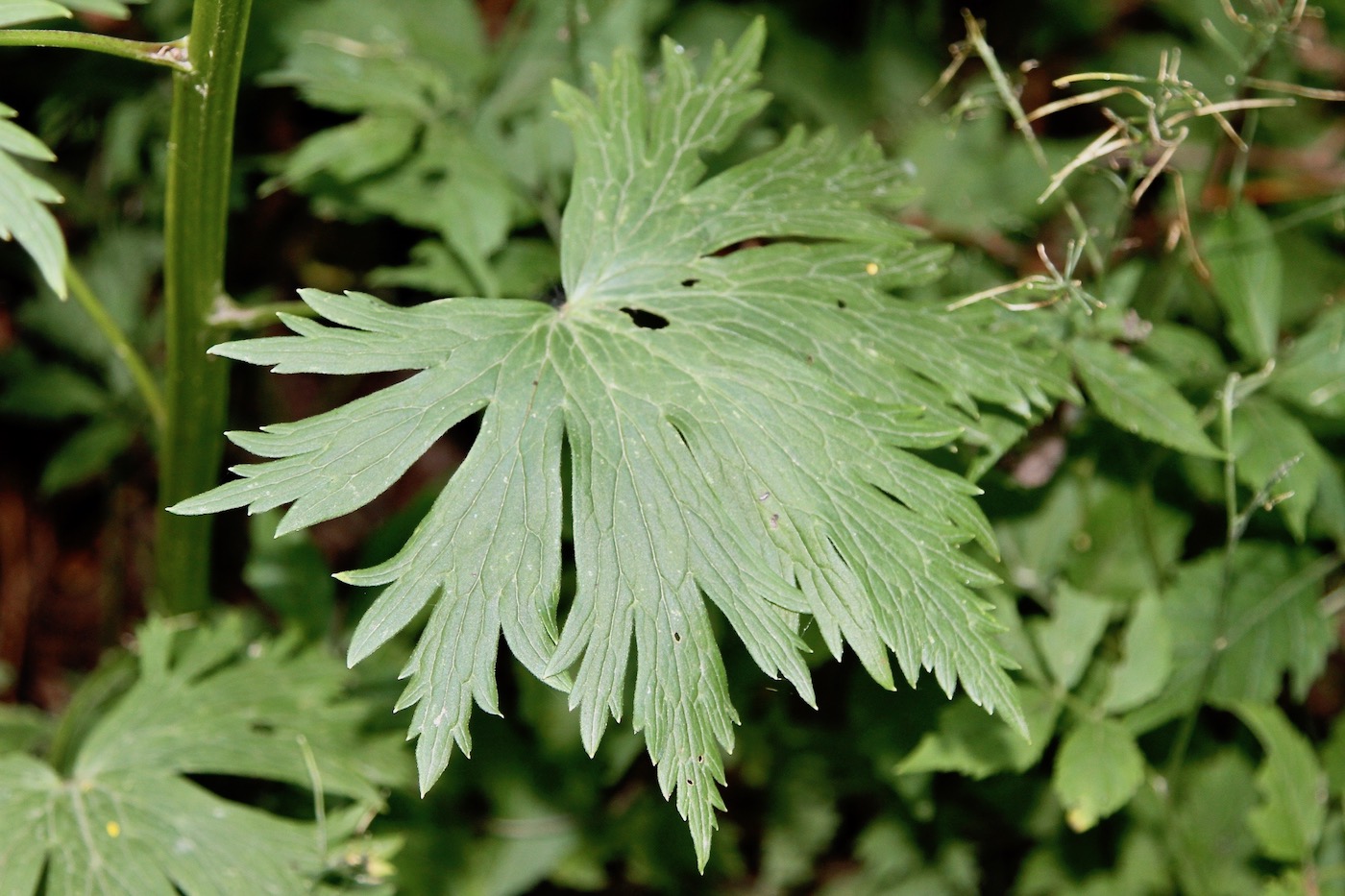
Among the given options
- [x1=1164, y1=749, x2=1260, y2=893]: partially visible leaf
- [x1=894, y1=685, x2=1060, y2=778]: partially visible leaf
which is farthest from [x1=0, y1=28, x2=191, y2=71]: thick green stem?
[x1=1164, y1=749, x2=1260, y2=893]: partially visible leaf

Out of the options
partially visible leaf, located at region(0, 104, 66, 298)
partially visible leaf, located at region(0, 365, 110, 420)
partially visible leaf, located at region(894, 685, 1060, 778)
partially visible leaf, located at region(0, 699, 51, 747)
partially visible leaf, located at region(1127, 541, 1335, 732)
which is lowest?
partially visible leaf, located at region(1127, 541, 1335, 732)

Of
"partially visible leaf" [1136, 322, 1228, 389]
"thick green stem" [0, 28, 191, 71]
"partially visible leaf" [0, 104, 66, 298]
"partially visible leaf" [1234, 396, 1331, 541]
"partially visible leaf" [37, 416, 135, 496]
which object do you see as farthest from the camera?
"partially visible leaf" [37, 416, 135, 496]

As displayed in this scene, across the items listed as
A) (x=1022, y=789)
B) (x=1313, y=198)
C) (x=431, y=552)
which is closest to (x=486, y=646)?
(x=431, y=552)

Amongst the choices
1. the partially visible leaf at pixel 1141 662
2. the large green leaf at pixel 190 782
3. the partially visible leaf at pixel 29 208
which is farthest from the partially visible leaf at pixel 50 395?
the partially visible leaf at pixel 1141 662

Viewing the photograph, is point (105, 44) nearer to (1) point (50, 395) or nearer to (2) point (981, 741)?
(1) point (50, 395)

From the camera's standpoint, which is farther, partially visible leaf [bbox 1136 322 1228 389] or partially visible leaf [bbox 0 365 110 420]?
partially visible leaf [bbox 0 365 110 420]

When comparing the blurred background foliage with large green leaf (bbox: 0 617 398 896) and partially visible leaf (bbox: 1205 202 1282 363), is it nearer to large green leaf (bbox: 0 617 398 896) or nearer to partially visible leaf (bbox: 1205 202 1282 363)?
partially visible leaf (bbox: 1205 202 1282 363)
